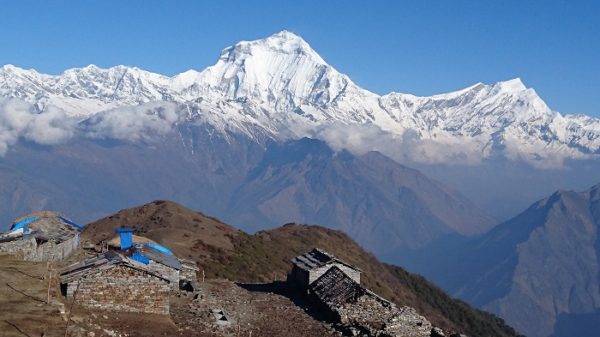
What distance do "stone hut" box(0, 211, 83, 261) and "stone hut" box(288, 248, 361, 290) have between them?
14.8 m

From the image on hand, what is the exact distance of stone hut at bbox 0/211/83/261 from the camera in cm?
4306

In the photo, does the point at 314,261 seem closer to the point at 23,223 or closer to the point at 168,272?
the point at 168,272

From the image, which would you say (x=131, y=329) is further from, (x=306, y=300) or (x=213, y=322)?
(x=306, y=300)

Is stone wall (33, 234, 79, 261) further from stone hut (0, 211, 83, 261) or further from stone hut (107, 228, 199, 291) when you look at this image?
stone hut (107, 228, 199, 291)

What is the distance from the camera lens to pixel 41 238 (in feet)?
148

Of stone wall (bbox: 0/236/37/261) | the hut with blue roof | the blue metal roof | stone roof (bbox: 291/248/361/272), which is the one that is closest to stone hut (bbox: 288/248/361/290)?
stone roof (bbox: 291/248/361/272)

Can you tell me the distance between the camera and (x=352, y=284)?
4338 cm

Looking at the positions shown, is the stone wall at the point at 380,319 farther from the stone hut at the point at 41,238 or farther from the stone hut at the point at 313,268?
the stone hut at the point at 41,238

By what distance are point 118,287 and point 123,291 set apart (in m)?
0.28

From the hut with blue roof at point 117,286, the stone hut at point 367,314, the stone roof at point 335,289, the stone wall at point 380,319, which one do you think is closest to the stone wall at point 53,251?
the hut with blue roof at point 117,286

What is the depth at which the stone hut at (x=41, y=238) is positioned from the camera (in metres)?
43.1

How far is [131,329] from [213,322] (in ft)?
21.4

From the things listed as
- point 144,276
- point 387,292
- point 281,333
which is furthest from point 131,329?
point 387,292

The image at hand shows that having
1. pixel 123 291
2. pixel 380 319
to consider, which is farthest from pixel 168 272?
pixel 380 319
